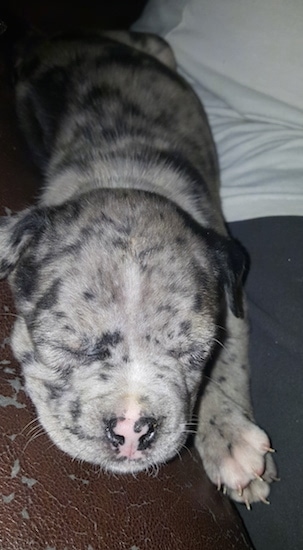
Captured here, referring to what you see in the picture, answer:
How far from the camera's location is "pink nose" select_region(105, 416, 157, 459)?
188cm

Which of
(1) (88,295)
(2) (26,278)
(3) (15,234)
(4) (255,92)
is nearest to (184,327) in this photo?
(1) (88,295)

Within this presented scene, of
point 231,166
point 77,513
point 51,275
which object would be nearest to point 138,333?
point 51,275

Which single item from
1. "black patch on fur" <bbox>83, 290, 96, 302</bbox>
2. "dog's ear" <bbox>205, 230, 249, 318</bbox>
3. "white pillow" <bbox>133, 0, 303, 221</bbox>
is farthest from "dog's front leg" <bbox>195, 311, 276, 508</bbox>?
"black patch on fur" <bbox>83, 290, 96, 302</bbox>

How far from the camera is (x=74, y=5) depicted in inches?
162

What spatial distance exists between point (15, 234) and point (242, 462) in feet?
3.60

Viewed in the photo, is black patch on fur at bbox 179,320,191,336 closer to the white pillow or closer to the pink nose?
the pink nose

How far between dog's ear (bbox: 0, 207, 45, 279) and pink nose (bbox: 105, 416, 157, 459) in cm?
68

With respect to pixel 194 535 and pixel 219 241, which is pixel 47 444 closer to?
pixel 194 535

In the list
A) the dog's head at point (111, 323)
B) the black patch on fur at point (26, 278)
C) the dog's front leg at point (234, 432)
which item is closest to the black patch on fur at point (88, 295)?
the dog's head at point (111, 323)

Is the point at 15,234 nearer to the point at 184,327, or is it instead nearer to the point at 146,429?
the point at 184,327

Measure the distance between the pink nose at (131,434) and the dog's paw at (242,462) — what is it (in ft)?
1.48

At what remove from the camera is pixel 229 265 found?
2.36 meters

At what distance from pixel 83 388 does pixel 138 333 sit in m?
0.23

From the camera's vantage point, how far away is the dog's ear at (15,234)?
2.23 m
